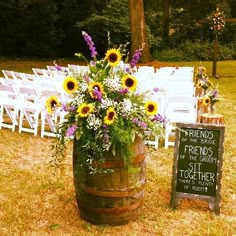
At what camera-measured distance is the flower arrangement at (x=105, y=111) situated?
472 cm

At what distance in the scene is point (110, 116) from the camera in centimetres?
465

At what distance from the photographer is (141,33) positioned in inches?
916

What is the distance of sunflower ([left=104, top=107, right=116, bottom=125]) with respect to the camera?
4.62 m

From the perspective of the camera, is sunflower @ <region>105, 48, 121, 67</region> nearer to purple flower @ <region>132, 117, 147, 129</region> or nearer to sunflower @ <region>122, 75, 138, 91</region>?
sunflower @ <region>122, 75, 138, 91</region>

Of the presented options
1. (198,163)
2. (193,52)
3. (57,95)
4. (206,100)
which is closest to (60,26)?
(193,52)

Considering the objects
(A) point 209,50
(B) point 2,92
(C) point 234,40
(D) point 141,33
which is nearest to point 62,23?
(D) point 141,33

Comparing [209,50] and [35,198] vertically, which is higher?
[209,50]

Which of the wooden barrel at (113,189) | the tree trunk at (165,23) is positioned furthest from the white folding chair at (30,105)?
the tree trunk at (165,23)

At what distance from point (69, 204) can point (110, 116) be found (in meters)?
1.71

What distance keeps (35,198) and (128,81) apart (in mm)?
2212

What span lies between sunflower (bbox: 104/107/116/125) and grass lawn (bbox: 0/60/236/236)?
0.88m

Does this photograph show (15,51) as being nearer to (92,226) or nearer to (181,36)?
(181,36)

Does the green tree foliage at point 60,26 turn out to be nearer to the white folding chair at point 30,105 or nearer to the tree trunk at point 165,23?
the tree trunk at point 165,23

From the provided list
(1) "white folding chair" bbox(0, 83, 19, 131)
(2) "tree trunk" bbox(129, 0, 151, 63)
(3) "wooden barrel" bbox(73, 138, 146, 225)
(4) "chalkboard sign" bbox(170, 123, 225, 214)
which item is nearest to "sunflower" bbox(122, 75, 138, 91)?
(3) "wooden barrel" bbox(73, 138, 146, 225)
